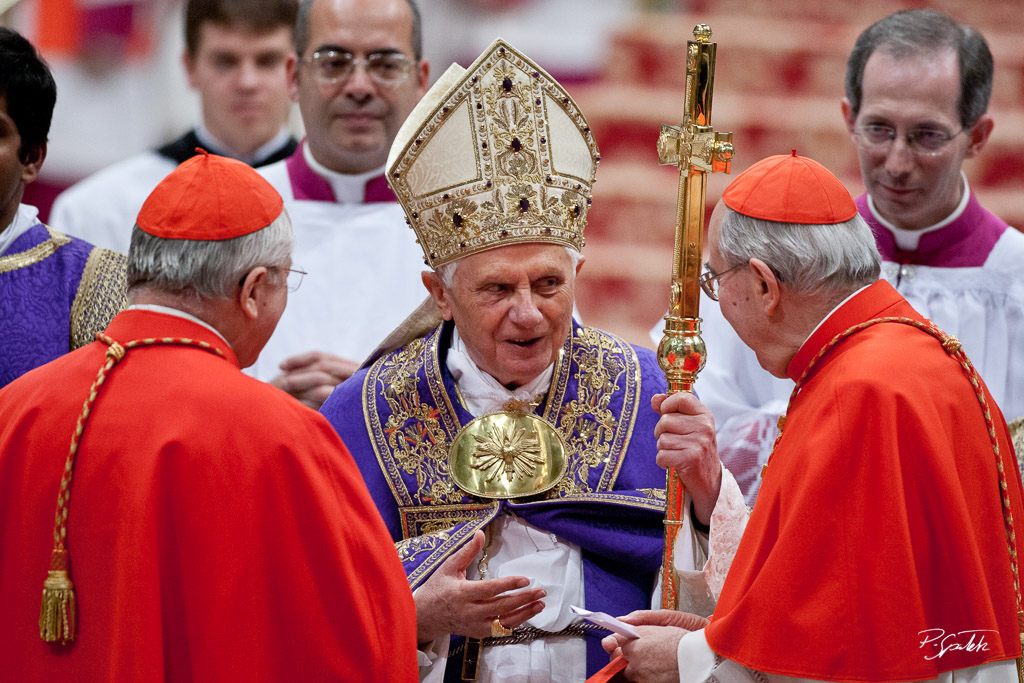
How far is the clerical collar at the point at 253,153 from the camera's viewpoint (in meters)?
6.16

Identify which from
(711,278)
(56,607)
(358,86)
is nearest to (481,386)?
(711,278)

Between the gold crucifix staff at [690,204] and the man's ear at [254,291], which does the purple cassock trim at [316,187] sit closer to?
the gold crucifix staff at [690,204]

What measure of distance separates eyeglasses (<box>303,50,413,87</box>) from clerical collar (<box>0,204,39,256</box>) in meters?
1.71

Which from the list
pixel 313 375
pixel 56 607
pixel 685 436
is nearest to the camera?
pixel 56 607

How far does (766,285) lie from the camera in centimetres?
301

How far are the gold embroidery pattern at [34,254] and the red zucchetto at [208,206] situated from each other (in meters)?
0.75

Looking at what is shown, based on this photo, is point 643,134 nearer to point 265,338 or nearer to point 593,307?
point 593,307

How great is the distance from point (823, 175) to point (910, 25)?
1925 millimetres

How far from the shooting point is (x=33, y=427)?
2658mm

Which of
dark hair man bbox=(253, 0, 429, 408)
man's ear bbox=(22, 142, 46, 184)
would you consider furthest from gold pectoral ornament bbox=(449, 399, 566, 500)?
dark hair man bbox=(253, 0, 429, 408)

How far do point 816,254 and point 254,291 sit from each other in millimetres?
1239

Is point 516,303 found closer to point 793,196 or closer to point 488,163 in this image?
point 488,163

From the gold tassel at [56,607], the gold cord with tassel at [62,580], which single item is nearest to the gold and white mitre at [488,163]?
the gold cord with tassel at [62,580]

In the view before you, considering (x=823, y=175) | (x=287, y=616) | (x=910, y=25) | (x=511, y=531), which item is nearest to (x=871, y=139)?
(x=910, y=25)
